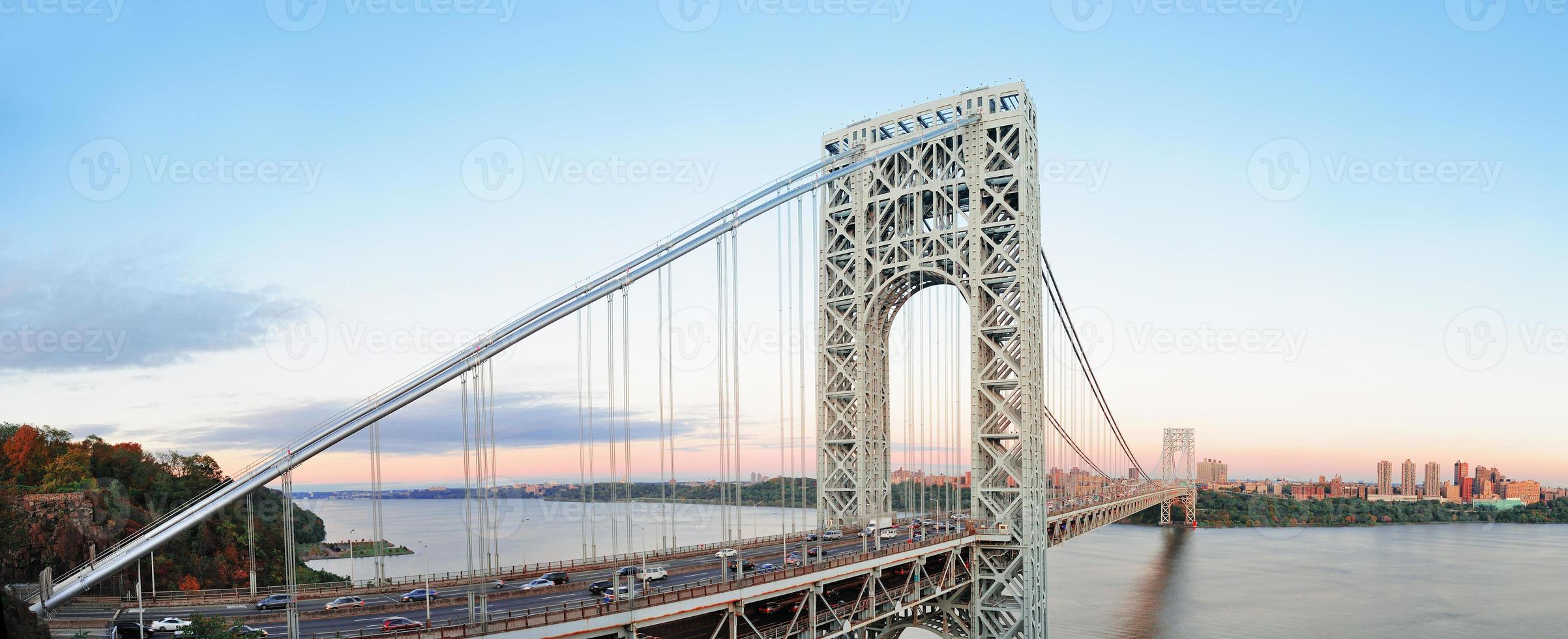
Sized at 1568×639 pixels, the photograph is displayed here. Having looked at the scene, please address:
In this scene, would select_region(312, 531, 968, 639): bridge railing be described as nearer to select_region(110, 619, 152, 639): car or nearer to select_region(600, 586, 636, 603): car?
select_region(600, 586, 636, 603): car

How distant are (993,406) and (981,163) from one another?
31.3 feet

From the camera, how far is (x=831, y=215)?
37531mm

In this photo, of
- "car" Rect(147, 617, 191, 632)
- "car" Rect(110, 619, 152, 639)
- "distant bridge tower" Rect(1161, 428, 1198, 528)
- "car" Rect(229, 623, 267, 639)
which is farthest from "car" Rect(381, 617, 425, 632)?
"distant bridge tower" Rect(1161, 428, 1198, 528)

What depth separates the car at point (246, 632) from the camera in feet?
62.5

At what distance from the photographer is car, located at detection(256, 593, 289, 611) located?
2369 cm

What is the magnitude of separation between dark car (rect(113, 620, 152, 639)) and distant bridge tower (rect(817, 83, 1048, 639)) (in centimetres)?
2157

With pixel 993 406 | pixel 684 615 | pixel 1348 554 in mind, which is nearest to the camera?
pixel 684 615

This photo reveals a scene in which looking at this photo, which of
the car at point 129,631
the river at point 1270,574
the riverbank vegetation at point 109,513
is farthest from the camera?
the river at point 1270,574

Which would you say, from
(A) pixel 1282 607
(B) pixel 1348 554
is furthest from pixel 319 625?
(B) pixel 1348 554

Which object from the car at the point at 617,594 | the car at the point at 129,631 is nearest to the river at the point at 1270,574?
the car at the point at 617,594

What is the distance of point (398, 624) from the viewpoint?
19.5 m

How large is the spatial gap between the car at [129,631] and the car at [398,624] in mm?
6900

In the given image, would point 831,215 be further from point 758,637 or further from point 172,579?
point 172,579

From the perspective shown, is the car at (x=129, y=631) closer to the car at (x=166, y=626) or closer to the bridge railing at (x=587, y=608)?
the car at (x=166, y=626)
